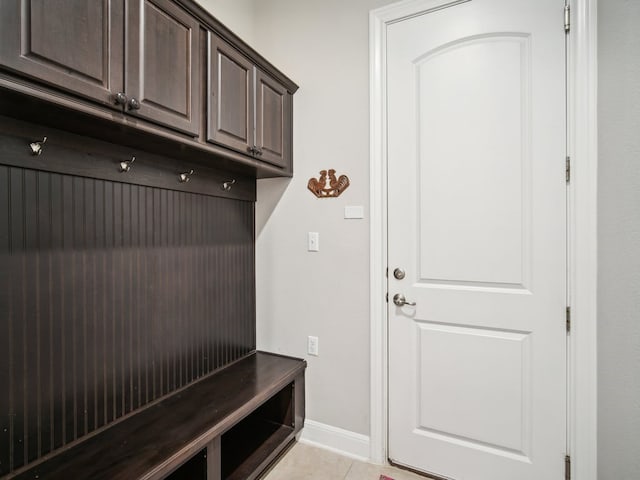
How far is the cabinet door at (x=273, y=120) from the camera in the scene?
1768 mm

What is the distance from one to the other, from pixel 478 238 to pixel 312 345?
1.15 metres

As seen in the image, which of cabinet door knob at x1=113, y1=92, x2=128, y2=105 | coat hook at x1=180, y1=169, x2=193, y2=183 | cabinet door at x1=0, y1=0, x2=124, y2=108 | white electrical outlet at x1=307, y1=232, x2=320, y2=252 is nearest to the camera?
cabinet door at x1=0, y1=0, x2=124, y2=108

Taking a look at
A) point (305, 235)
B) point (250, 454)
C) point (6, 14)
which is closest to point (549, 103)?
point (305, 235)

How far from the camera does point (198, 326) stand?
179cm

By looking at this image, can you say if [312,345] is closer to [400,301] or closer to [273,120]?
[400,301]

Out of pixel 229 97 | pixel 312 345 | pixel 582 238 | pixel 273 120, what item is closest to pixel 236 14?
pixel 273 120

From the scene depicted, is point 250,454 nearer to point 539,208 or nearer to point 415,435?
point 415,435

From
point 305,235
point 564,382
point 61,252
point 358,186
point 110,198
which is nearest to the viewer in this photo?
point 61,252

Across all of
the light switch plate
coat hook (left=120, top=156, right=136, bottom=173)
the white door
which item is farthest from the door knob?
coat hook (left=120, top=156, right=136, bottom=173)

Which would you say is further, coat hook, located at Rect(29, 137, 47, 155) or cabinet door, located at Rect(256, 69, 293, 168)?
cabinet door, located at Rect(256, 69, 293, 168)

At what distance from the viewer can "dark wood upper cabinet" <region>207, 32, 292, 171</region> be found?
146 centimetres

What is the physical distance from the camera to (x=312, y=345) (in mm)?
2043

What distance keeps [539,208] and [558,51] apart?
2.30 feet

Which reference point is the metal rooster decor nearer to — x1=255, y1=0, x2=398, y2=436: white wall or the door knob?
x1=255, y1=0, x2=398, y2=436: white wall
